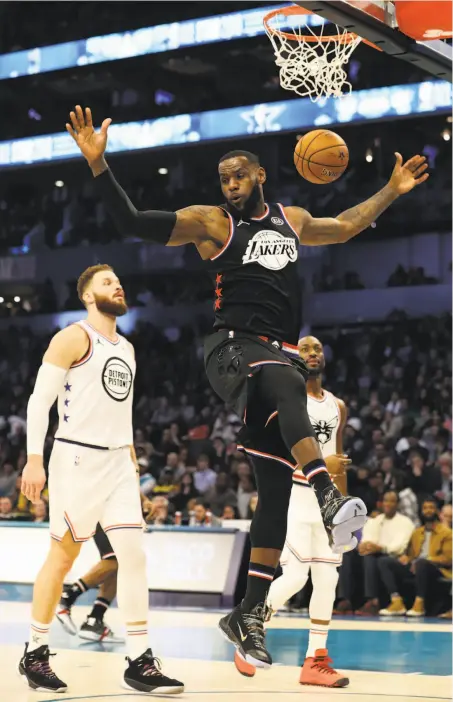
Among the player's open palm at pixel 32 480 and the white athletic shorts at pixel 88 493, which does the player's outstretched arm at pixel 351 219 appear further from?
the player's open palm at pixel 32 480

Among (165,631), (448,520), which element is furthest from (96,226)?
(165,631)

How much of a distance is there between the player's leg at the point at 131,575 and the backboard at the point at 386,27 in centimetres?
303

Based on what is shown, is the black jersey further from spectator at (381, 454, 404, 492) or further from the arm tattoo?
spectator at (381, 454, 404, 492)

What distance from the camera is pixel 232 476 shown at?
664 inches

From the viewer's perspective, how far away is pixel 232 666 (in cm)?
768

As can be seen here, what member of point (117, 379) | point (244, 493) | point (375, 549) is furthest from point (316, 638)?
point (244, 493)

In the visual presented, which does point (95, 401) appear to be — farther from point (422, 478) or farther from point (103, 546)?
point (422, 478)

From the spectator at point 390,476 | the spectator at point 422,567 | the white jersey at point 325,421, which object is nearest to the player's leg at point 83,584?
the white jersey at point 325,421

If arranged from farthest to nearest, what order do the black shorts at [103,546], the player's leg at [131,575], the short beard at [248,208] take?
1. the black shorts at [103,546]
2. the player's leg at [131,575]
3. the short beard at [248,208]

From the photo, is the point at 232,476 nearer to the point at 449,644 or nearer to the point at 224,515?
the point at 224,515

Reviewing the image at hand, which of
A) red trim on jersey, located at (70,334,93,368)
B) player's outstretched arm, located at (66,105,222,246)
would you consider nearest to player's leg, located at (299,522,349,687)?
red trim on jersey, located at (70,334,93,368)

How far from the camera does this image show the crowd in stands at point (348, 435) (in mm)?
12828

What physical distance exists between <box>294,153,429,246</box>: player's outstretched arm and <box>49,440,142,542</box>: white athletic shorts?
6.19 feet

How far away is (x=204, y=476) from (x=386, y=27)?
11581mm
